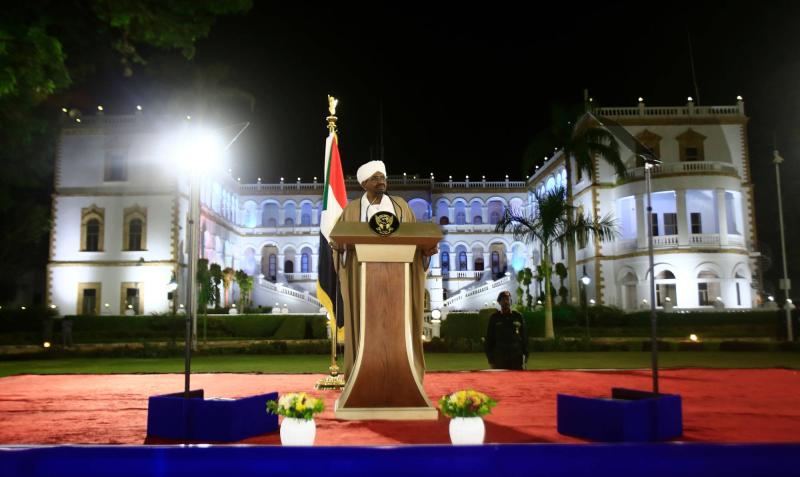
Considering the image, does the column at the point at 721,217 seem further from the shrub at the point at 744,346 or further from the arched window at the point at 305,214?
the arched window at the point at 305,214

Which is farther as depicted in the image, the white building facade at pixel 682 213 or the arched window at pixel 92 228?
the arched window at pixel 92 228

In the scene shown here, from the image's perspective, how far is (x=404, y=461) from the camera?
9.08 feet

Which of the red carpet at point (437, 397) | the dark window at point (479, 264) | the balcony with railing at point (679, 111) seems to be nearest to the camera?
the red carpet at point (437, 397)

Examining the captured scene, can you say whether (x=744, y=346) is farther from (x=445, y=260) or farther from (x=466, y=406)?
(x=445, y=260)

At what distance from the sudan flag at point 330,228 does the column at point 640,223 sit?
91.4ft

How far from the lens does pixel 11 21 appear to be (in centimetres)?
1173

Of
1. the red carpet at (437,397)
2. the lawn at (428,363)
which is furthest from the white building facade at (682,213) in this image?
the red carpet at (437,397)

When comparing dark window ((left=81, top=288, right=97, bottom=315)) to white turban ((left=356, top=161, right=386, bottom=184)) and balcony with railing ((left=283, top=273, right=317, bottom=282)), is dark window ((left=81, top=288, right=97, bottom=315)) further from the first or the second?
white turban ((left=356, top=161, right=386, bottom=184))

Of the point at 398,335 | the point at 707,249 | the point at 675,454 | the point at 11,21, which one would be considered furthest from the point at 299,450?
the point at 707,249

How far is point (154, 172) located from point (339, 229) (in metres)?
32.3

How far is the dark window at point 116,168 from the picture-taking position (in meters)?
34.4

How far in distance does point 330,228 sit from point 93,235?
3049cm

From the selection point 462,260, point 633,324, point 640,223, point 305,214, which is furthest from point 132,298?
point 640,223

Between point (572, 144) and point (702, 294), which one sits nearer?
point (572, 144)
